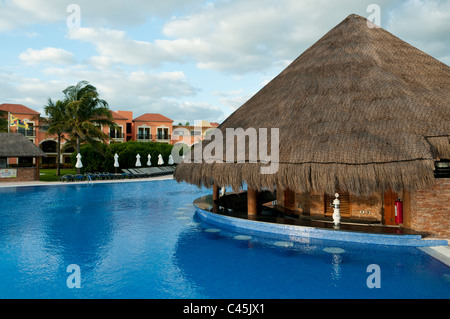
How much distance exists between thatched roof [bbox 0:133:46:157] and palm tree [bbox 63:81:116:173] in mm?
3141

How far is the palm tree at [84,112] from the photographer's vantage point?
24969 mm

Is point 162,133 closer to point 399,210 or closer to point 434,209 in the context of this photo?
point 399,210

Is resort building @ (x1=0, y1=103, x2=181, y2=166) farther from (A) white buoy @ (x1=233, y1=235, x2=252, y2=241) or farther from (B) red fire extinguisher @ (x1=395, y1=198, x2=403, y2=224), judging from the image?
(B) red fire extinguisher @ (x1=395, y1=198, x2=403, y2=224)

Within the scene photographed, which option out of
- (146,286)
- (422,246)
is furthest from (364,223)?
(146,286)

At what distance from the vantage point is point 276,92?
37.5 ft

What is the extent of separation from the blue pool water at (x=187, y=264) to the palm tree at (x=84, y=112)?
1582 cm

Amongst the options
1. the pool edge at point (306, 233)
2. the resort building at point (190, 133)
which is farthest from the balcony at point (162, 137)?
the pool edge at point (306, 233)

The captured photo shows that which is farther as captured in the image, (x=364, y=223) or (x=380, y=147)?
(x=364, y=223)

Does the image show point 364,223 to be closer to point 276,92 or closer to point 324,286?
point 324,286

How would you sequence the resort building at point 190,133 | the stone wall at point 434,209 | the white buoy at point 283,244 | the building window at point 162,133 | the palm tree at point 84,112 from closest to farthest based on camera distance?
the stone wall at point 434,209 < the white buoy at point 283,244 < the palm tree at point 84,112 < the building window at point 162,133 < the resort building at point 190,133

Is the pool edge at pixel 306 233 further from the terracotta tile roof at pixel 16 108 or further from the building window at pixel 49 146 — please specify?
the terracotta tile roof at pixel 16 108

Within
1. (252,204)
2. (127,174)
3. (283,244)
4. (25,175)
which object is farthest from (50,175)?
(283,244)

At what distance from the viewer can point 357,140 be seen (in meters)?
7.79
